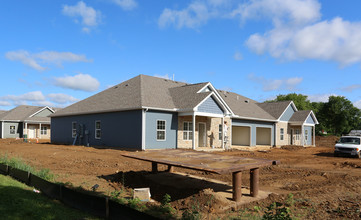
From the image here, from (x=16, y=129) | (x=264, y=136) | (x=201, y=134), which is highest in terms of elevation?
(x=201, y=134)

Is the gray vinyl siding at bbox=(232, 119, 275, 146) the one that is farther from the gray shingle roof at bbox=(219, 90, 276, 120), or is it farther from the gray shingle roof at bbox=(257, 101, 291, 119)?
the gray shingle roof at bbox=(257, 101, 291, 119)

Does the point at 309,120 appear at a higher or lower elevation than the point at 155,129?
higher

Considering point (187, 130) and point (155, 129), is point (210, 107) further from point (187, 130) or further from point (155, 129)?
point (155, 129)

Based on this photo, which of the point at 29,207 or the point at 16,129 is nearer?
the point at 29,207

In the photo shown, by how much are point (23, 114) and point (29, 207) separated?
1666 inches

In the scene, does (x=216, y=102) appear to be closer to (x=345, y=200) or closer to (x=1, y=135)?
(x=345, y=200)

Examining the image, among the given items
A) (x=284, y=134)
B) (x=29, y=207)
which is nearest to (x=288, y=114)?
(x=284, y=134)

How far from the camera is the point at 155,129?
21.1 m

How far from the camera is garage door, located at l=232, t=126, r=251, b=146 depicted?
32.0 metres

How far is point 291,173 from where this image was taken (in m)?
12.8

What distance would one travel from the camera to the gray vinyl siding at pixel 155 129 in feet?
67.9

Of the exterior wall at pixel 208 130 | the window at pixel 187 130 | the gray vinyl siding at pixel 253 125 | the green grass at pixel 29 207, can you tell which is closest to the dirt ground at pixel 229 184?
the green grass at pixel 29 207

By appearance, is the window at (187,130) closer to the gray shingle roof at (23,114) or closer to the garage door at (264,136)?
the garage door at (264,136)

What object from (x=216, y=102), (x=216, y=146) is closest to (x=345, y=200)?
(x=216, y=102)
